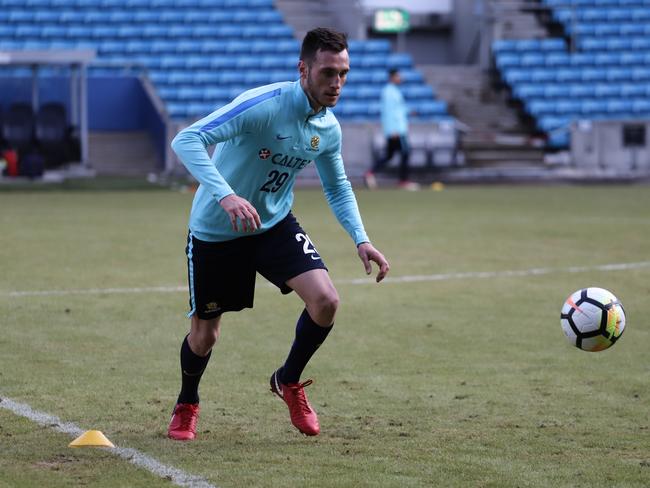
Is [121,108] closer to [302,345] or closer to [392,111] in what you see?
[392,111]

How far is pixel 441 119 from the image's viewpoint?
94.2ft

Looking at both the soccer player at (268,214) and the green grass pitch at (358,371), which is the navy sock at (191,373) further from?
the green grass pitch at (358,371)

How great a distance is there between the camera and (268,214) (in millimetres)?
5832

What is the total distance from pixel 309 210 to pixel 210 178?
13372mm

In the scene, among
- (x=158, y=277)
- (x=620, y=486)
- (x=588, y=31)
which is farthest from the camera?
(x=588, y=31)

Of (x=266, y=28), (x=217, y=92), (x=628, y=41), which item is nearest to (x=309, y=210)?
(x=217, y=92)

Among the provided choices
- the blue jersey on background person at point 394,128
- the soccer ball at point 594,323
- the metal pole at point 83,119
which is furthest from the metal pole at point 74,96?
the soccer ball at point 594,323

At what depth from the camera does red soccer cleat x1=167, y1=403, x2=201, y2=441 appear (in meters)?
5.64

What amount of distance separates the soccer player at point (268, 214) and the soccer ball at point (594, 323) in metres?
1.30

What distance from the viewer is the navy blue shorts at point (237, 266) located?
5781mm

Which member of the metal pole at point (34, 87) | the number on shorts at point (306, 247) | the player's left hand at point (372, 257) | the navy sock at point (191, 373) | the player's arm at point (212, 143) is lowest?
the metal pole at point (34, 87)

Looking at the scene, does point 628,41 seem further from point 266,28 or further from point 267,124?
point 267,124

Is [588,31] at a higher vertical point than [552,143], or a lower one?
higher

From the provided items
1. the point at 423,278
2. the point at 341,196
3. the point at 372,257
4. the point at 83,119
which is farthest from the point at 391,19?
the point at 372,257
